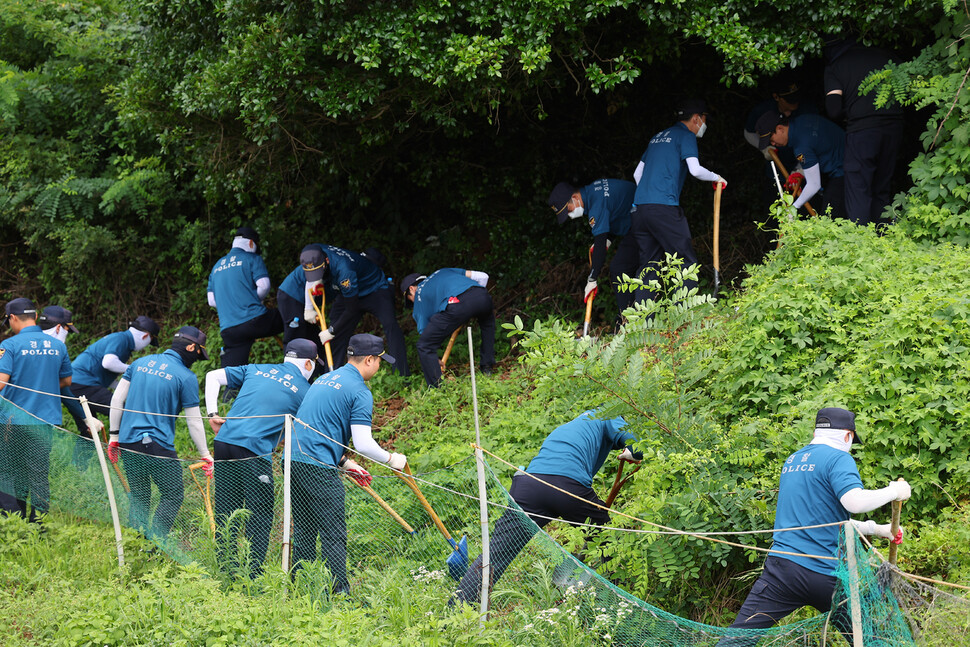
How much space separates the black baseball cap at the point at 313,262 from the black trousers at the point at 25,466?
331cm

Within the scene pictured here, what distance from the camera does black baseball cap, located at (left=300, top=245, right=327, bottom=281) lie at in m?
9.38

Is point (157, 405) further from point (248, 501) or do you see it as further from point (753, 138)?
point (753, 138)

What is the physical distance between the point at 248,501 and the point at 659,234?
4.53 meters

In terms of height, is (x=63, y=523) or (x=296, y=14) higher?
(x=296, y=14)

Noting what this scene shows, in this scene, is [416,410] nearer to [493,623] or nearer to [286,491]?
[286,491]

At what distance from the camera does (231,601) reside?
5.04 meters

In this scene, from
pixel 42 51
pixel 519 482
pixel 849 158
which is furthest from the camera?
pixel 42 51

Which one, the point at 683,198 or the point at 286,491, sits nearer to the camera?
the point at 286,491

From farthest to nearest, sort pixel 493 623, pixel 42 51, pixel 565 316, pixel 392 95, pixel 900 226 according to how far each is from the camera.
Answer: pixel 42 51 < pixel 565 316 < pixel 392 95 < pixel 900 226 < pixel 493 623

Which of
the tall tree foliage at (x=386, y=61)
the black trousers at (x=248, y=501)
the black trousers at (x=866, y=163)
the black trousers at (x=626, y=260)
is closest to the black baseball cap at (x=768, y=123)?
the black trousers at (x=866, y=163)

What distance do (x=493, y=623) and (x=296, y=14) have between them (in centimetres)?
601

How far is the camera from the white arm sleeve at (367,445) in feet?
19.2

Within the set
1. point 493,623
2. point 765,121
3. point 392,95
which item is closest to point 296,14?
point 392,95

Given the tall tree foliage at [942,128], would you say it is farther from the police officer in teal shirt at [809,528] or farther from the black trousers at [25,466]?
the black trousers at [25,466]
